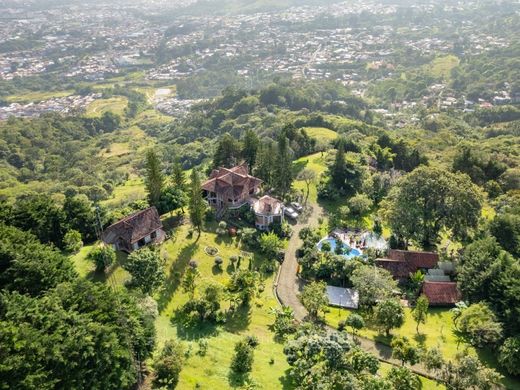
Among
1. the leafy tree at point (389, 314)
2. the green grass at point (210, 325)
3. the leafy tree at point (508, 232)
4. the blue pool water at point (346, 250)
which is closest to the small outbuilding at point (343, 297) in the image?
the leafy tree at point (389, 314)

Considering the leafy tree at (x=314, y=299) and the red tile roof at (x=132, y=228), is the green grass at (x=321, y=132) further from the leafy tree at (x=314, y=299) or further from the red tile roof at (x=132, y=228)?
the leafy tree at (x=314, y=299)

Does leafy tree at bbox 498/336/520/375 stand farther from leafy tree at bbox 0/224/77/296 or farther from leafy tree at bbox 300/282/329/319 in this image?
leafy tree at bbox 0/224/77/296

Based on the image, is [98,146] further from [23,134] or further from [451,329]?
[451,329]

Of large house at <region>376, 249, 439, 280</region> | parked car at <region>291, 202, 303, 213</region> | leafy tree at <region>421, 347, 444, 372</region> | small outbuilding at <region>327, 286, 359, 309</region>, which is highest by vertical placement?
leafy tree at <region>421, 347, 444, 372</region>

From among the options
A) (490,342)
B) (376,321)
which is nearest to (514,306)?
(490,342)

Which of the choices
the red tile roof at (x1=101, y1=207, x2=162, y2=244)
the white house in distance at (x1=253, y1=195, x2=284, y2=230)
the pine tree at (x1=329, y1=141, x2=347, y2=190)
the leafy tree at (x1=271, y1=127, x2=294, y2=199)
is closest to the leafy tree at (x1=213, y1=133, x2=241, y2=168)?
the leafy tree at (x1=271, y1=127, x2=294, y2=199)

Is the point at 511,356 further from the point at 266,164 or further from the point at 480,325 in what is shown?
the point at 266,164

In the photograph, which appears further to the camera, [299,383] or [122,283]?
[122,283]
